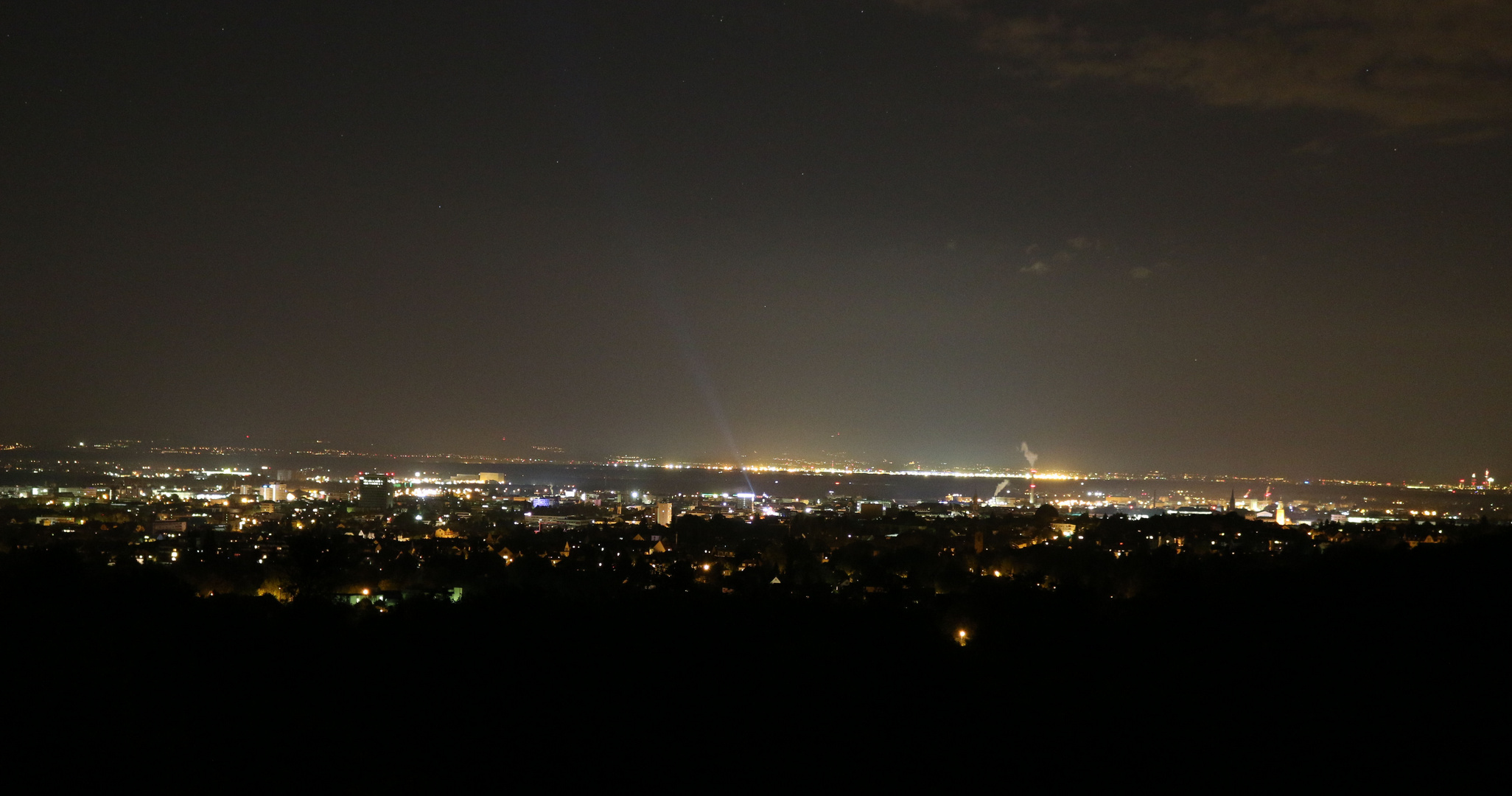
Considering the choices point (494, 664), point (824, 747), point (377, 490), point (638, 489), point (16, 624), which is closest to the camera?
point (824, 747)

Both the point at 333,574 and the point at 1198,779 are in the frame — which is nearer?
the point at 1198,779

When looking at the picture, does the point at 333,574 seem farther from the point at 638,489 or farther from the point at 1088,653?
the point at 638,489

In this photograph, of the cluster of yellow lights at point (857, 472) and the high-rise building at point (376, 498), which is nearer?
the high-rise building at point (376, 498)

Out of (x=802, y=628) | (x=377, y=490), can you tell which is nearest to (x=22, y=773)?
(x=802, y=628)

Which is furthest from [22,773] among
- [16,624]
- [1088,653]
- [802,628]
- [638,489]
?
[638,489]

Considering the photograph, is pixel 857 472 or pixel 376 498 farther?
pixel 857 472

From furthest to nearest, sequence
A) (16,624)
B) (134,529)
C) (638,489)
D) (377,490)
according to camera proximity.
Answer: (638,489) → (377,490) → (134,529) → (16,624)

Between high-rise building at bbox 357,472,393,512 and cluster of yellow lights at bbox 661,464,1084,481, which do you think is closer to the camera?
high-rise building at bbox 357,472,393,512

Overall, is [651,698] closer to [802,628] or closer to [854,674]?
[854,674]

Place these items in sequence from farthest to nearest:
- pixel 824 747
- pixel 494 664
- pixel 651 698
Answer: pixel 494 664 < pixel 651 698 < pixel 824 747
